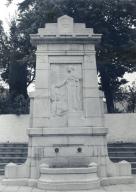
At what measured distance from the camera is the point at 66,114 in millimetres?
11766

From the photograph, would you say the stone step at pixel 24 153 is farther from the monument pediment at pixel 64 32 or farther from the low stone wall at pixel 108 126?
the monument pediment at pixel 64 32

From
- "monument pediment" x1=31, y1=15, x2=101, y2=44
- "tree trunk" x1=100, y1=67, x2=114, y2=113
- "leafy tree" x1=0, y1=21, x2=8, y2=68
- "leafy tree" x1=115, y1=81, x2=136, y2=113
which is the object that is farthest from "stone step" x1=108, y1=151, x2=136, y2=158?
"leafy tree" x1=0, y1=21, x2=8, y2=68

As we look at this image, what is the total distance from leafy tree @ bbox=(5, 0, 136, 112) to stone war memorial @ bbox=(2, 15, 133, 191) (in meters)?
7.26

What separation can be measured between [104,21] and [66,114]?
1139 cm

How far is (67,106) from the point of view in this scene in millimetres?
11820

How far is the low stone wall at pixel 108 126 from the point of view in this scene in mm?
19938

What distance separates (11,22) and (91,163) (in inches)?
795

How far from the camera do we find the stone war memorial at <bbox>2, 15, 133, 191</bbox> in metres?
11.4

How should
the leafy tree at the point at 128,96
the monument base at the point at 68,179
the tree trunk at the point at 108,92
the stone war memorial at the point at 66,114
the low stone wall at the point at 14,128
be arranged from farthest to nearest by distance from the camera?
the leafy tree at the point at 128,96, the tree trunk at the point at 108,92, the low stone wall at the point at 14,128, the stone war memorial at the point at 66,114, the monument base at the point at 68,179

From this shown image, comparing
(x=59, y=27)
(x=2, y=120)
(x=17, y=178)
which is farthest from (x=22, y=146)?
(x=59, y=27)

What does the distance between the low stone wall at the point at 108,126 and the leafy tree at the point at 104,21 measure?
3172 mm

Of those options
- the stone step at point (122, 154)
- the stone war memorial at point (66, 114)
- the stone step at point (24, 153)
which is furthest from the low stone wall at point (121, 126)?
the stone war memorial at point (66, 114)

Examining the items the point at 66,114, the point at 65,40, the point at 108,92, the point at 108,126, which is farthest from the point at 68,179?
the point at 108,92

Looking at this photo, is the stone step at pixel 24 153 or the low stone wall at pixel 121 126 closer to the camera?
the stone step at pixel 24 153
